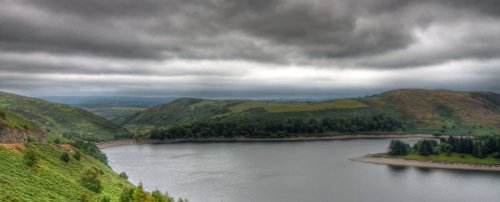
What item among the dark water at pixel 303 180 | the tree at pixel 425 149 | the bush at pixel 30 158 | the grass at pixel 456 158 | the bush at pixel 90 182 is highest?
the bush at pixel 30 158

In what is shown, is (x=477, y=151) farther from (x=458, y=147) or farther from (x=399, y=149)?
(x=399, y=149)

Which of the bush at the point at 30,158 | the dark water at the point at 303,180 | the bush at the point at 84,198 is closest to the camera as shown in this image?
the bush at the point at 84,198

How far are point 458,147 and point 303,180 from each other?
8775cm

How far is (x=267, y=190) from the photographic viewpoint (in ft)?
397

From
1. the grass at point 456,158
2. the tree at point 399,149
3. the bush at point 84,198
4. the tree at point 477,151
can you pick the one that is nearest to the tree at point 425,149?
the grass at point 456,158

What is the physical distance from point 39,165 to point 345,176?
381ft

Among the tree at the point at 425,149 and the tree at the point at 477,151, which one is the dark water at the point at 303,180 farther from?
the tree at the point at 425,149

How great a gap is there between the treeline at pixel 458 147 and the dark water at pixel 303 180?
20209 millimetres


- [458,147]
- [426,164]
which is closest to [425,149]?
[426,164]

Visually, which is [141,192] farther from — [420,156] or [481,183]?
[420,156]

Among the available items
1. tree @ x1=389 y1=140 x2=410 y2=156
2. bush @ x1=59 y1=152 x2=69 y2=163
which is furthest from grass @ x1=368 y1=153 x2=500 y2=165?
bush @ x1=59 y1=152 x2=69 y2=163

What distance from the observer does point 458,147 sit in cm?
17412

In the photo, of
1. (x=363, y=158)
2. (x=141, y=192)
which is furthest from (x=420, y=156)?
(x=141, y=192)

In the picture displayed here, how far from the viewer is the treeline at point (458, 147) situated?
550 feet
